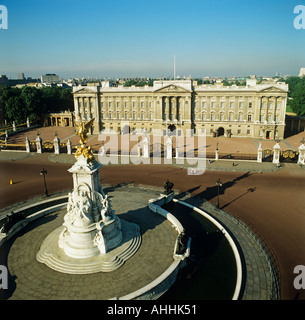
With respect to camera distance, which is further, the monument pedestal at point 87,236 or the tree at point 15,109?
the tree at point 15,109

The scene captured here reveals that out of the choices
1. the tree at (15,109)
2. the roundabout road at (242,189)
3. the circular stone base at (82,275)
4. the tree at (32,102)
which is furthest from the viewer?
the tree at (32,102)

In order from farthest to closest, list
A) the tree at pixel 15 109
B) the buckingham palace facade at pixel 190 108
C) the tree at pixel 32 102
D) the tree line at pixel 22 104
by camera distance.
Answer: the tree at pixel 32 102
the tree line at pixel 22 104
the tree at pixel 15 109
the buckingham palace facade at pixel 190 108

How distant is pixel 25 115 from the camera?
74.8m

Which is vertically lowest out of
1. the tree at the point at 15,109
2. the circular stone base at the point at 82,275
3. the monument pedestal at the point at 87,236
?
the circular stone base at the point at 82,275

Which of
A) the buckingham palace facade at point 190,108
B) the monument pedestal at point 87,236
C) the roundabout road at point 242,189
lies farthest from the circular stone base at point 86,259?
the buckingham palace facade at point 190,108

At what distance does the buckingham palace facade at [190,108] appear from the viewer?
195 ft

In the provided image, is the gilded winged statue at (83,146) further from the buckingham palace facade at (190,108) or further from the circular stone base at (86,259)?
the buckingham palace facade at (190,108)

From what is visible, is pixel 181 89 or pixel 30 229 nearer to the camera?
pixel 30 229

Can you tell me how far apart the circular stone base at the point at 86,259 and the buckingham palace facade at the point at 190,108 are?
156 feet

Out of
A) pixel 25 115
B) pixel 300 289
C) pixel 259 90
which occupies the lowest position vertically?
pixel 300 289

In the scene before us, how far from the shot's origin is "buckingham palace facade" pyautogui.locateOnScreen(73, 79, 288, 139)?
59469mm

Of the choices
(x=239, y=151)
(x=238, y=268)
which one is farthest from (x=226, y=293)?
(x=239, y=151)
